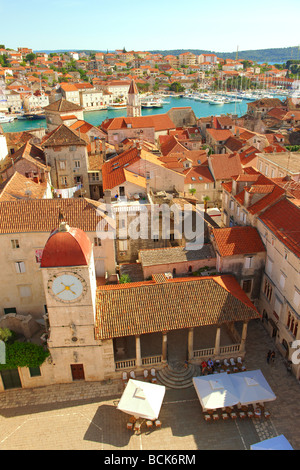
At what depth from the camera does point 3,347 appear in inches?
1107

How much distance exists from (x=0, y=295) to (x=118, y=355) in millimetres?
13056

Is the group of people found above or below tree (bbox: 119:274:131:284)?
below

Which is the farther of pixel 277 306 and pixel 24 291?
pixel 24 291

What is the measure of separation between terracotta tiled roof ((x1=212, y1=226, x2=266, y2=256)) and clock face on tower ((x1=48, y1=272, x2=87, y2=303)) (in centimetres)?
1415

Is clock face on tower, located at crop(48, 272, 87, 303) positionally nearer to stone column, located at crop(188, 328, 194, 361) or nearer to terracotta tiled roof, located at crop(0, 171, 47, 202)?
stone column, located at crop(188, 328, 194, 361)

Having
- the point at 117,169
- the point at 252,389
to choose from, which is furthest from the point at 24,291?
the point at 117,169

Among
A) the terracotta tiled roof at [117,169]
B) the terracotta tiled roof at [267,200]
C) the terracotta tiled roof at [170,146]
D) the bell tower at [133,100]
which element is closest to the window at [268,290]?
the terracotta tiled roof at [267,200]

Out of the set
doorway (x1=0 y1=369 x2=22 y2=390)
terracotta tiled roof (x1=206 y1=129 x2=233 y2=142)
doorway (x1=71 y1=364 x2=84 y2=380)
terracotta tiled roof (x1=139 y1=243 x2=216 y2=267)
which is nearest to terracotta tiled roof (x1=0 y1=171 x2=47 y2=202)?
terracotta tiled roof (x1=139 y1=243 x2=216 y2=267)

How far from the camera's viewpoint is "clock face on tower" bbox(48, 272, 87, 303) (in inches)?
1020

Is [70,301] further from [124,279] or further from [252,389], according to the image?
[252,389]

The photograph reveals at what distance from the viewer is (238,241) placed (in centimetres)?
3556

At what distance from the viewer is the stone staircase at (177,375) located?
95.0ft

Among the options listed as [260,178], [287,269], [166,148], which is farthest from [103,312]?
[166,148]

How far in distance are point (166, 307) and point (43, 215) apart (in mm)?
14568
